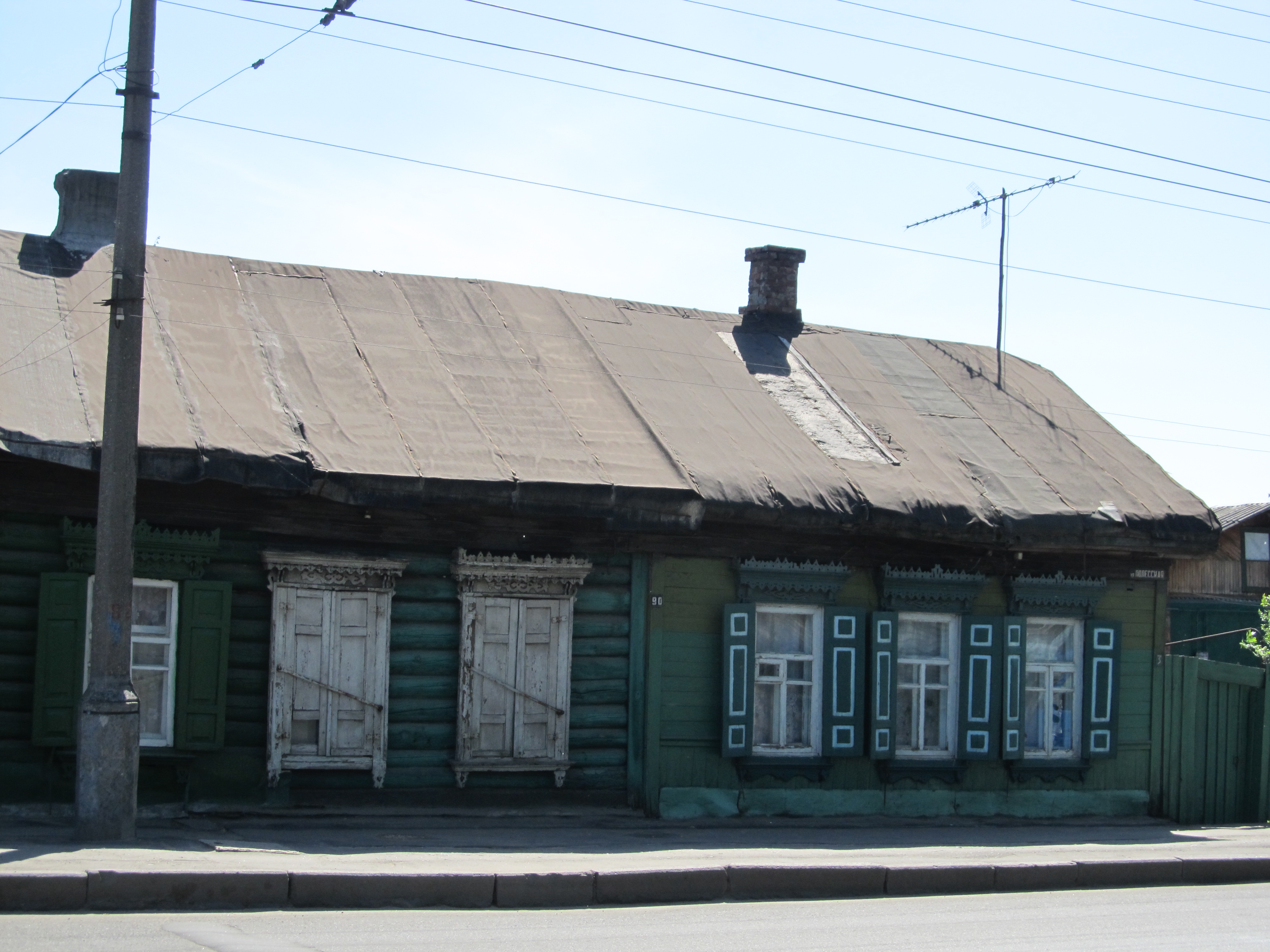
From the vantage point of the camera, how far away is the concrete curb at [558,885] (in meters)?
7.55

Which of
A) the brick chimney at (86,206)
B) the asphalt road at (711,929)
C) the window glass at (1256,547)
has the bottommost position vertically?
the asphalt road at (711,929)

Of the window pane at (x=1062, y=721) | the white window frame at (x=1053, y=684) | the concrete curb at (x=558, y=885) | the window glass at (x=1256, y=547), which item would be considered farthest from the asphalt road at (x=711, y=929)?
A: the window glass at (x=1256, y=547)

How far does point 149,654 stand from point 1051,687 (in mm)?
8832

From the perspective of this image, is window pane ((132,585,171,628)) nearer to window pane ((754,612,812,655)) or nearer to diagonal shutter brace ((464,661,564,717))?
diagonal shutter brace ((464,661,564,717))

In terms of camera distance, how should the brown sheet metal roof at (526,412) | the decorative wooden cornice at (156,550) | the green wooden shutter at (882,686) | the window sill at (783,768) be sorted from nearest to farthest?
the decorative wooden cornice at (156,550) → the brown sheet metal roof at (526,412) → the window sill at (783,768) → the green wooden shutter at (882,686)

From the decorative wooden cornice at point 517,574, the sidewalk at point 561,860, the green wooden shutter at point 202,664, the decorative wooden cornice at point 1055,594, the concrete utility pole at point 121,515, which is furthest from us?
the decorative wooden cornice at point 1055,594

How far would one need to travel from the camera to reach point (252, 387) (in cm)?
1148

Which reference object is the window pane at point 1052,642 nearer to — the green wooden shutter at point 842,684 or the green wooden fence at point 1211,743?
the green wooden fence at point 1211,743

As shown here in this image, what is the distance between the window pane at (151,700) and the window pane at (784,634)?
5.24 m

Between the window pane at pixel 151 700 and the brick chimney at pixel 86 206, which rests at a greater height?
the brick chimney at pixel 86 206

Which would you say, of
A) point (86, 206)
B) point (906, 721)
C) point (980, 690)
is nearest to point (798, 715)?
point (906, 721)

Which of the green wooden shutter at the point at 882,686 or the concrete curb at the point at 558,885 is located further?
the green wooden shutter at the point at 882,686

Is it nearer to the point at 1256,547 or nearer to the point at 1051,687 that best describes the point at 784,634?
the point at 1051,687

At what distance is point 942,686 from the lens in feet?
45.0
